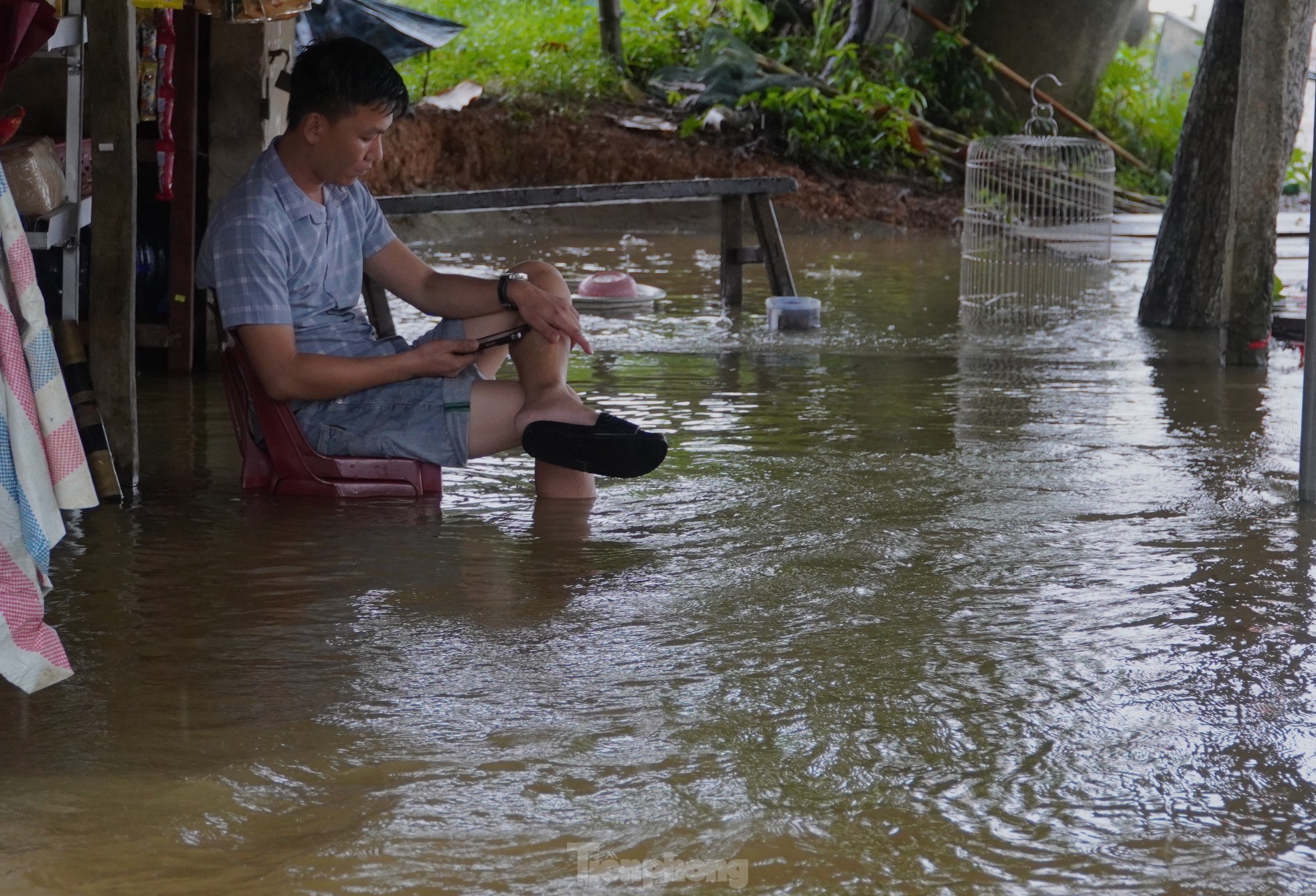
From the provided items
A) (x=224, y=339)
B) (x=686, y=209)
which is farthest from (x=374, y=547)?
(x=686, y=209)

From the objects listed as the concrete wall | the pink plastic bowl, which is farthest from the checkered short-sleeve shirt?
the pink plastic bowl

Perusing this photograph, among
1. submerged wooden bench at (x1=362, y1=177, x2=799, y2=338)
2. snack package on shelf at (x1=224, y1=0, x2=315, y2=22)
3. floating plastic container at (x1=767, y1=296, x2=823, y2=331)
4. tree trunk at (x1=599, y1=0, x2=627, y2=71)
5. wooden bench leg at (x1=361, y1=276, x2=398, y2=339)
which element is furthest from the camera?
tree trunk at (x1=599, y1=0, x2=627, y2=71)

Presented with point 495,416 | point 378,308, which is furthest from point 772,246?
point 495,416

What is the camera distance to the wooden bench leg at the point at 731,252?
779 centimetres

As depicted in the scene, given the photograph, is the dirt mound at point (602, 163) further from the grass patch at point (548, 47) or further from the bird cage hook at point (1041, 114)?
the bird cage hook at point (1041, 114)

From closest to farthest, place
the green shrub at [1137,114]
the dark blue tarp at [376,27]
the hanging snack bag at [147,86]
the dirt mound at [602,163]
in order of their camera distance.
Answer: the hanging snack bag at [147,86], the dark blue tarp at [376,27], the dirt mound at [602,163], the green shrub at [1137,114]

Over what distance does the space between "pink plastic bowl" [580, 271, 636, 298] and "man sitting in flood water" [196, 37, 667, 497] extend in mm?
3661

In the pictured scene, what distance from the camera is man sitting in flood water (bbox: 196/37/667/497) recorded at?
360 centimetres

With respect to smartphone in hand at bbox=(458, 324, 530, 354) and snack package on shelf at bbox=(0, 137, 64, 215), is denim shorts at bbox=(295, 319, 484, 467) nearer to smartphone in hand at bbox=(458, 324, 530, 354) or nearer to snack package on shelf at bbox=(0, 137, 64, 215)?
smartphone in hand at bbox=(458, 324, 530, 354)

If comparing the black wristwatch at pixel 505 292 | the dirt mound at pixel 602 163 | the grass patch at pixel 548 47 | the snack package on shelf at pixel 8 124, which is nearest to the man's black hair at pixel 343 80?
the black wristwatch at pixel 505 292

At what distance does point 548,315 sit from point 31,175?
1.43m

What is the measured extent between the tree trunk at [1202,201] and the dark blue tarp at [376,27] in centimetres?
412

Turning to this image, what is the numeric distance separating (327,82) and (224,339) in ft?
7.77

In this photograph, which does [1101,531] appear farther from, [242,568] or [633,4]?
[633,4]
